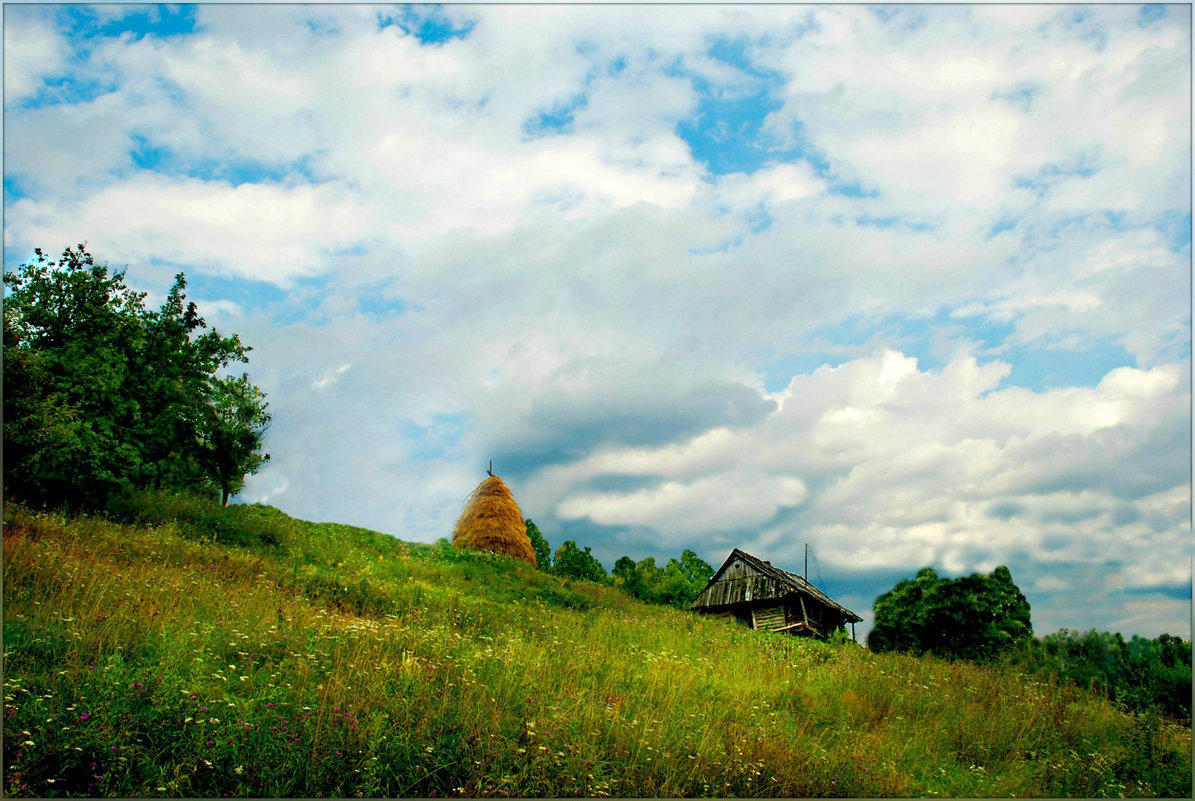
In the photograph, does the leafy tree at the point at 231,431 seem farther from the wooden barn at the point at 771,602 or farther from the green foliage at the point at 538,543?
the wooden barn at the point at 771,602

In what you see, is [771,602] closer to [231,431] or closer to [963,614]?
[963,614]

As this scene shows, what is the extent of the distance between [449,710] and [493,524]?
2525cm

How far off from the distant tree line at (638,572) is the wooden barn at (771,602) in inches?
222

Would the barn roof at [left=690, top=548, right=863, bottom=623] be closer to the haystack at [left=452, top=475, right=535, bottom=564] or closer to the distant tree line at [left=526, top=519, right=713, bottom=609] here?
the distant tree line at [left=526, top=519, right=713, bottom=609]

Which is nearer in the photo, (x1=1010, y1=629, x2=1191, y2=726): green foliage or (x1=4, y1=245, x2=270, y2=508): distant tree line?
(x1=1010, y1=629, x2=1191, y2=726): green foliage

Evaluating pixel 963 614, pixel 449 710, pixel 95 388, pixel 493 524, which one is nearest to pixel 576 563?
pixel 493 524

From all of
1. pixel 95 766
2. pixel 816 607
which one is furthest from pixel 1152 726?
pixel 816 607

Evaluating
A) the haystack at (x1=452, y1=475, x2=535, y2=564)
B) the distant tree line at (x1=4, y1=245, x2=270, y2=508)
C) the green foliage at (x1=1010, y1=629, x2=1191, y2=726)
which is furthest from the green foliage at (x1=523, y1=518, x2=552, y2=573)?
the green foliage at (x1=1010, y1=629, x2=1191, y2=726)

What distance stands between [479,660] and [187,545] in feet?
32.5

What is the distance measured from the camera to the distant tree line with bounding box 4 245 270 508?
563 inches

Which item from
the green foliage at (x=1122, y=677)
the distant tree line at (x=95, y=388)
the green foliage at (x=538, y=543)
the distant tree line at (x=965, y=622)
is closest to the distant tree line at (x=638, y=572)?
the green foliage at (x=538, y=543)

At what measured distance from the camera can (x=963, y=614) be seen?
1284 inches

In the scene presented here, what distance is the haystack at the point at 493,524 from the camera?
30109 mm

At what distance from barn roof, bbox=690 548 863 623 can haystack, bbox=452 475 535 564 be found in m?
12.6
